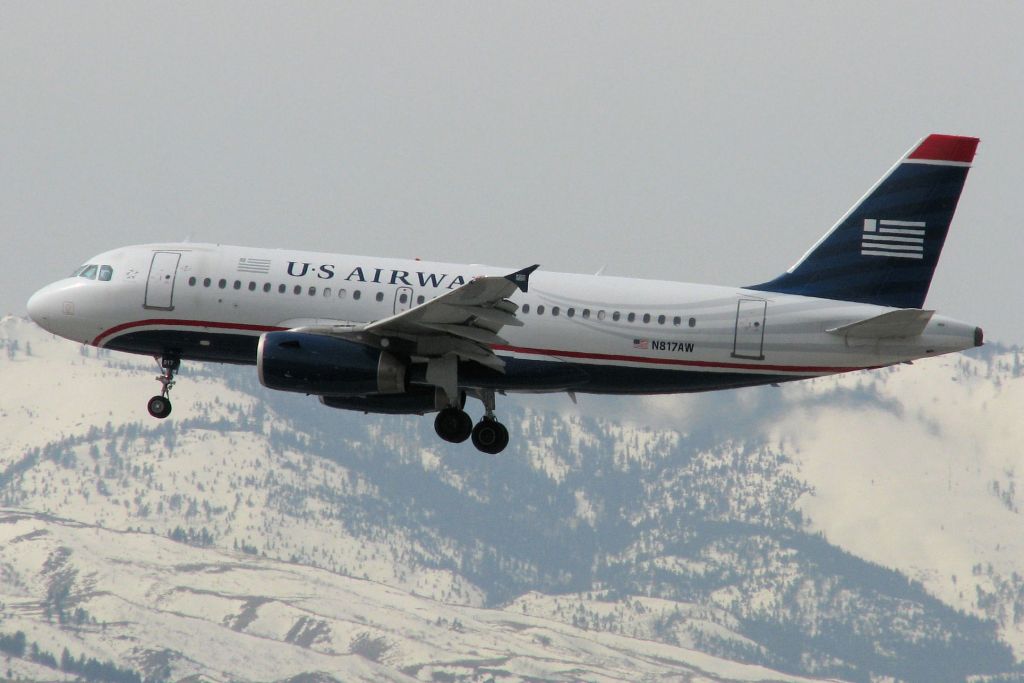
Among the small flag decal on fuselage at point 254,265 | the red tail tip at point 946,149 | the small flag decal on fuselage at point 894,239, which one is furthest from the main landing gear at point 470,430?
the red tail tip at point 946,149

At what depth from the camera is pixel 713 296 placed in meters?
49.9

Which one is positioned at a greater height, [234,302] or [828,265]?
[828,265]

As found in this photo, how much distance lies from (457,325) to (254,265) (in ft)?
24.6

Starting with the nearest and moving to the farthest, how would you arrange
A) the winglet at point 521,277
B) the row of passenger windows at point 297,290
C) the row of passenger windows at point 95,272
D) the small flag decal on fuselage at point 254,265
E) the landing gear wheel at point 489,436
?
1. the winglet at point 521,277
2. the row of passenger windows at point 297,290
3. the small flag decal on fuselage at point 254,265
4. the landing gear wheel at point 489,436
5. the row of passenger windows at point 95,272

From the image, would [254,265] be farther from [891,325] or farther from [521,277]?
[891,325]

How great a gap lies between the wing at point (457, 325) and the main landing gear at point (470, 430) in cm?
217

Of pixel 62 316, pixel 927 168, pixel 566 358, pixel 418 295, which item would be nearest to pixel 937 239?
pixel 927 168

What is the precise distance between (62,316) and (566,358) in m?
16.4

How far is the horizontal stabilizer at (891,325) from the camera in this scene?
47.4 m

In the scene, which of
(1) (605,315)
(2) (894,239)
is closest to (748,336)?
(1) (605,315)

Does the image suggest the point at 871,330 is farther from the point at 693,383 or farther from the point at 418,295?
the point at 418,295

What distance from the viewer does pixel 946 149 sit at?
51.6m

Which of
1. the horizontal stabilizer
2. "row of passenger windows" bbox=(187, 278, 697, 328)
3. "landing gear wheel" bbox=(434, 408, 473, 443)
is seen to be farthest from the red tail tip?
"landing gear wheel" bbox=(434, 408, 473, 443)

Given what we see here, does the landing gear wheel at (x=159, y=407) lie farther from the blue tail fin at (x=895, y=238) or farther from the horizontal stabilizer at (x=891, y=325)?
the horizontal stabilizer at (x=891, y=325)
